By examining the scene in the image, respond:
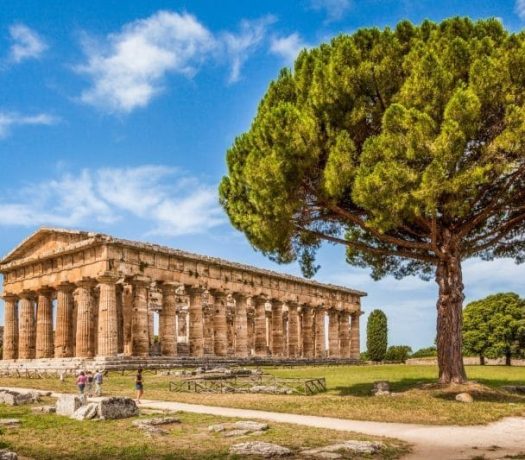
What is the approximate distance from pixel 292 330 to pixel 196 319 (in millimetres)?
12376

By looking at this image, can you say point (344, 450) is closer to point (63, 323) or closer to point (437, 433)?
point (437, 433)

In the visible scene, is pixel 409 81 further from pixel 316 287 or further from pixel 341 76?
pixel 316 287

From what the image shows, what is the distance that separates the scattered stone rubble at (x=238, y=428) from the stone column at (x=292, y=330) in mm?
38948

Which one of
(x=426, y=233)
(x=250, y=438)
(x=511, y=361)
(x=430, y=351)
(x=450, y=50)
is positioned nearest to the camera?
(x=250, y=438)

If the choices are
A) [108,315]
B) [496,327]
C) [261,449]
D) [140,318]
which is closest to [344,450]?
[261,449]

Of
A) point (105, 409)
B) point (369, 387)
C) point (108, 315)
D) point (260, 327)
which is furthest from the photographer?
point (260, 327)

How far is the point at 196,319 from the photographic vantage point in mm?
43062

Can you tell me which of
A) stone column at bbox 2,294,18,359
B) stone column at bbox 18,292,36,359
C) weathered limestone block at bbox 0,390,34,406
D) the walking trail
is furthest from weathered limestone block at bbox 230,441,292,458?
stone column at bbox 2,294,18,359

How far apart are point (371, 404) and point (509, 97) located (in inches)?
400

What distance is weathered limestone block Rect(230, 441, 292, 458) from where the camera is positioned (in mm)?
10672

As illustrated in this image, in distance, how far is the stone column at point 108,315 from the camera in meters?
36.7

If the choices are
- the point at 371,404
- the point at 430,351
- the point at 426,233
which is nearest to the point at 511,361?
the point at 430,351

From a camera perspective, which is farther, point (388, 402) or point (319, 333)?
point (319, 333)

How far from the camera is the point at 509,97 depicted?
19.2 meters
